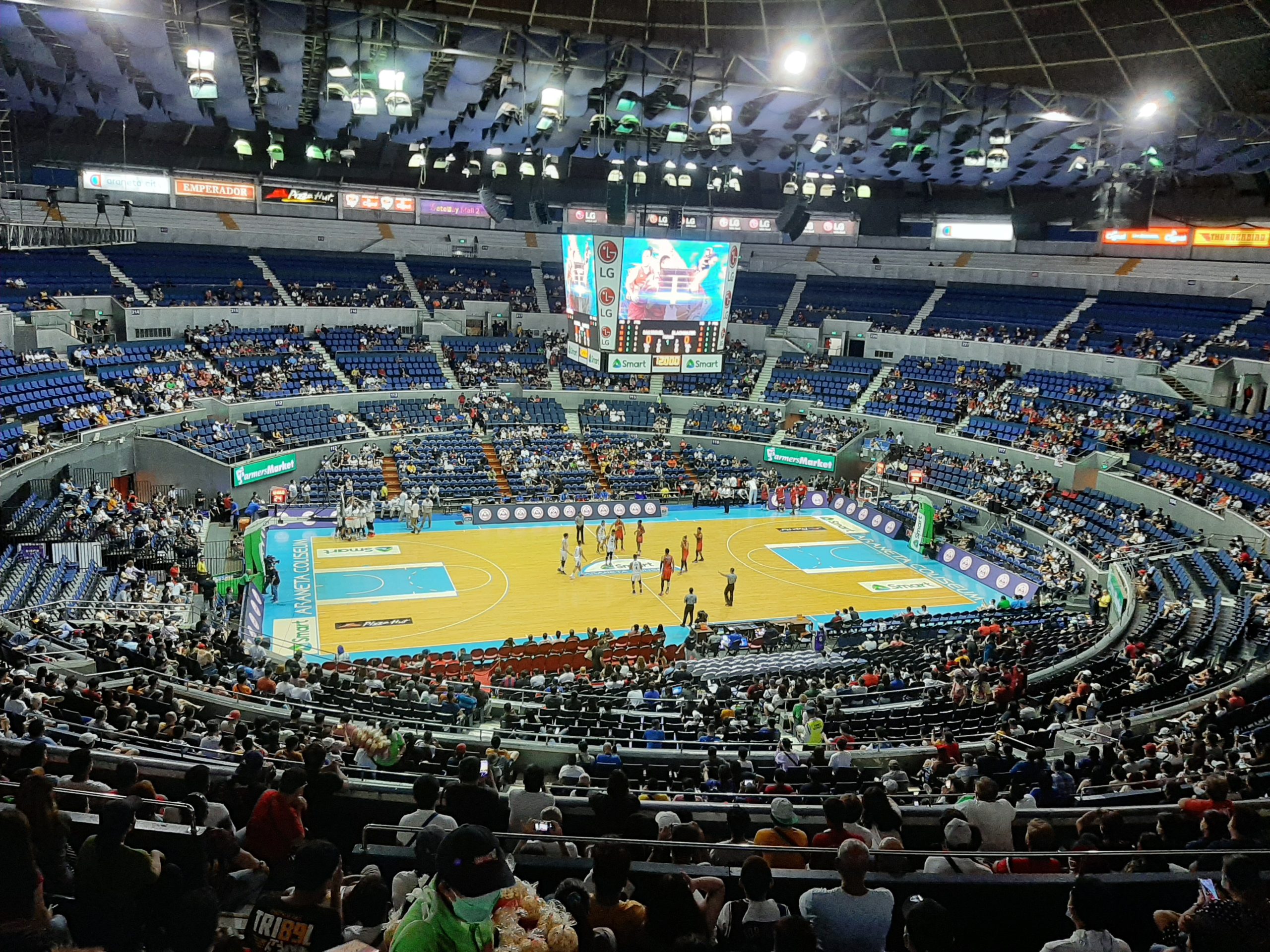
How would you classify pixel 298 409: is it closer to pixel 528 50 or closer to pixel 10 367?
pixel 10 367

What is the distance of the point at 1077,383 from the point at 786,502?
46.8 ft

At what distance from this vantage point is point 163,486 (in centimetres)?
3397

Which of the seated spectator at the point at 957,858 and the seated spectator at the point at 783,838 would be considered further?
the seated spectator at the point at 783,838

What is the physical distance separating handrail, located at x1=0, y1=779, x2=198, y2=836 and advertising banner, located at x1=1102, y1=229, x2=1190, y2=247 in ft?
154

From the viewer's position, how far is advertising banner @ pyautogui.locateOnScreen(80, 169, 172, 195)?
44.6 m

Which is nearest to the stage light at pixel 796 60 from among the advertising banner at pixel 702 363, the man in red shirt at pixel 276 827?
the advertising banner at pixel 702 363

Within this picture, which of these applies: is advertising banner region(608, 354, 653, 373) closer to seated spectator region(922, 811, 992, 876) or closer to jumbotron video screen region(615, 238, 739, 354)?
jumbotron video screen region(615, 238, 739, 354)

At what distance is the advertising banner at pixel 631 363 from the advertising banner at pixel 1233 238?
2635cm

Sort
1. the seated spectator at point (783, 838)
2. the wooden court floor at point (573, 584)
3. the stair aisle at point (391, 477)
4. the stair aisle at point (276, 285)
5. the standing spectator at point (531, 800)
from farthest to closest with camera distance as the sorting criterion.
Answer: the stair aisle at point (276, 285), the stair aisle at point (391, 477), the wooden court floor at point (573, 584), the standing spectator at point (531, 800), the seated spectator at point (783, 838)

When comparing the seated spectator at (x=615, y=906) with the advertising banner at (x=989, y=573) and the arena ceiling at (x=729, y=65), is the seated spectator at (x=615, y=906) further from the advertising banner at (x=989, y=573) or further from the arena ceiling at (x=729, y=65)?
the advertising banner at (x=989, y=573)

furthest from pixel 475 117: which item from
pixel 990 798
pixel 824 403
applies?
pixel 990 798

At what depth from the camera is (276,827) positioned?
231 inches

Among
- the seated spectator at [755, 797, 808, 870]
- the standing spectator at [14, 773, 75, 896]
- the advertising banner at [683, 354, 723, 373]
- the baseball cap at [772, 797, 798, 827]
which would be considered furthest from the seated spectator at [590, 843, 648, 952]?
the advertising banner at [683, 354, 723, 373]

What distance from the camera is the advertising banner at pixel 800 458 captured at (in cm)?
4331
